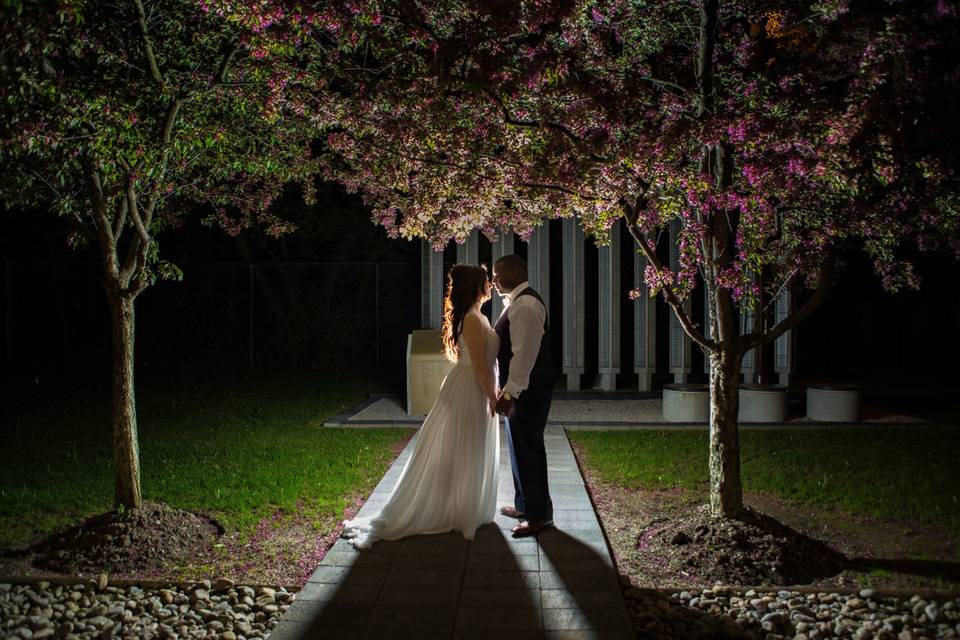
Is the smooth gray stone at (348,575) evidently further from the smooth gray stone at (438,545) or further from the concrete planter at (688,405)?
the concrete planter at (688,405)

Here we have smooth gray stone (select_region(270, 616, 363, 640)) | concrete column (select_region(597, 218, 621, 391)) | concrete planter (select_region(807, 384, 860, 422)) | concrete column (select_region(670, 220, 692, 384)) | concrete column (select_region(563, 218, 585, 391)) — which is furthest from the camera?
concrete column (select_region(563, 218, 585, 391))

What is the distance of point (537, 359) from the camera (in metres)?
5.16

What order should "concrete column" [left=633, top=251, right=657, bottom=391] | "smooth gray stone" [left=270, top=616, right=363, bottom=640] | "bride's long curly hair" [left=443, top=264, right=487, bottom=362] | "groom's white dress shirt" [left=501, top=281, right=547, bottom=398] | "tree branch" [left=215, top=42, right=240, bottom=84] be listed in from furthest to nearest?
"concrete column" [left=633, top=251, right=657, bottom=391], "tree branch" [left=215, top=42, right=240, bottom=84], "bride's long curly hair" [left=443, top=264, right=487, bottom=362], "groom's white dress shirt" [left=501, top=281, right=547, bottom=398], "smooth gray stone" [left=270, top=616, right=363, bottom=640]

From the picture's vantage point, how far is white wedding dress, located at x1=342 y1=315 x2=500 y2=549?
515 cm

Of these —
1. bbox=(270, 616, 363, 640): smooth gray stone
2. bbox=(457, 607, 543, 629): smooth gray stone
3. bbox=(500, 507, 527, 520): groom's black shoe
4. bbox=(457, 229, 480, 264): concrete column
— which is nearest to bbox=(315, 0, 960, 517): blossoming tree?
bbox=(500, 507, 527, 520): groom's black shoe

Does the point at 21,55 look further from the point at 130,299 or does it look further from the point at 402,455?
the point at 402,455

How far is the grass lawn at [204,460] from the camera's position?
243 inches

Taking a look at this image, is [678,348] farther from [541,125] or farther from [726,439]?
[541,125]

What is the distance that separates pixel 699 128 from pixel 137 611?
4.44 m

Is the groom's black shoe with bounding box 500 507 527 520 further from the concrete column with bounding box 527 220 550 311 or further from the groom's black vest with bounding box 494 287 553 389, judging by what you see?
the concrete column with bounding box 527 220 550 311

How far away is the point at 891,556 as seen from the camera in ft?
17.0

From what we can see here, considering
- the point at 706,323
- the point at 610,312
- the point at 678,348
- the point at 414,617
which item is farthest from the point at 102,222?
the point at 706,323

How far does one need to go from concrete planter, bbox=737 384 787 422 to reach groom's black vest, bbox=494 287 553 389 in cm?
620

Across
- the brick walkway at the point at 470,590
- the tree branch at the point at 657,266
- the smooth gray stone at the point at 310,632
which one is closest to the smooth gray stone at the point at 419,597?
the brick walkway at the point at 470,590
